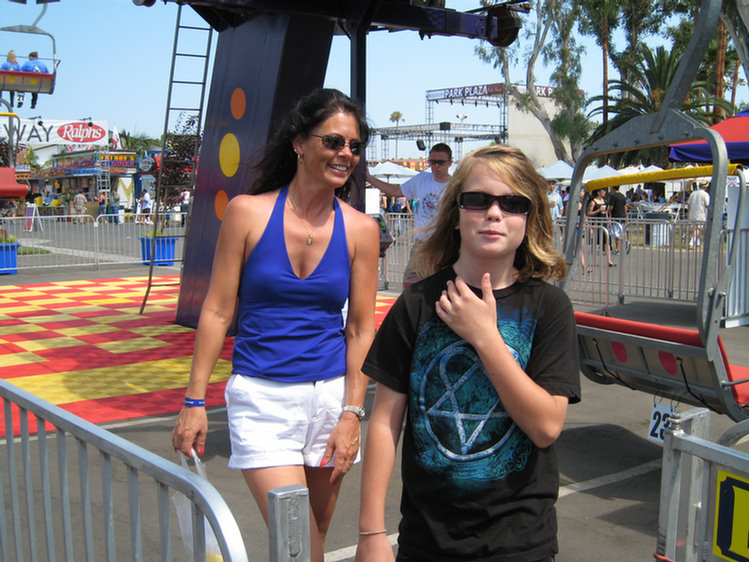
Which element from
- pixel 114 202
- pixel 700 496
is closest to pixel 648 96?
pixel 114 202

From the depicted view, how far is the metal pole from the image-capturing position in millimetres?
1359

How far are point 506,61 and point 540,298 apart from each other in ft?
122

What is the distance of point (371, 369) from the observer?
6.35ft

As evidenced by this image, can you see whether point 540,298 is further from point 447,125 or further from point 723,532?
point 447,125

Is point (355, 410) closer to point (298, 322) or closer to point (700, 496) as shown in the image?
point (298, 322)

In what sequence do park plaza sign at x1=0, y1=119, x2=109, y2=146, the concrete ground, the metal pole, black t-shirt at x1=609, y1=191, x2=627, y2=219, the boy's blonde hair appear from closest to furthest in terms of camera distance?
the metal pole
the boy's blonde hair
the concrete ground
black t-shirt at x1=609, y1=191, x2=627, y2=219
park plaza sign at x1=0, y1=119, x2=109, y2=146

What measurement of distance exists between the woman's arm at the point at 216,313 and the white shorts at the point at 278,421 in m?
0.11

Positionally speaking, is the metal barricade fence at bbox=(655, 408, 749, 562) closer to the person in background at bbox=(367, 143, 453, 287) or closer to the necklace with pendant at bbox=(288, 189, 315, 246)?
the necklace with pendant at bbox=(288, 189, 315, 246)

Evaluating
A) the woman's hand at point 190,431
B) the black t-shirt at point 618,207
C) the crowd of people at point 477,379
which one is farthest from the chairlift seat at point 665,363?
the black t-shirt at point 618,207

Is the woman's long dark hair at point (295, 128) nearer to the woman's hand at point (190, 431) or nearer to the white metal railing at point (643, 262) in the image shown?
the woman's hand at point (190, 431)

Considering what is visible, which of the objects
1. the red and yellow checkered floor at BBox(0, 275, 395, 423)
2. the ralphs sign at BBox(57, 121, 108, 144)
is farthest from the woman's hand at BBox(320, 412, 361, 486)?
the ralphs sign at BBox(57, 121, 108, 144)

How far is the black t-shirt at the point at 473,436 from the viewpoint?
180 cm

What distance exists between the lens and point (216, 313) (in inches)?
106

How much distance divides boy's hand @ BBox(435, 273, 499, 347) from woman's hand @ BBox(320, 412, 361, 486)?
0.99 metres
